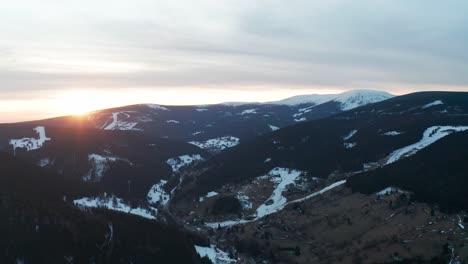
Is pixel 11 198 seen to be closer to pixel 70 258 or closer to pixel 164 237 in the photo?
pixel 70 258

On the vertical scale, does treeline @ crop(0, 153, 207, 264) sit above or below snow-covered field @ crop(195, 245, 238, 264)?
above

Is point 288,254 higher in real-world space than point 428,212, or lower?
lower

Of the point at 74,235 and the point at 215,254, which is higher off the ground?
the point at 74,235

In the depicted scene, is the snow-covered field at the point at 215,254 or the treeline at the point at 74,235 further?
the snow-covered field at the point at 215,254

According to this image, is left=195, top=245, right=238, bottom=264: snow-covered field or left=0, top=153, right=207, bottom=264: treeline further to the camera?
left=195, top=245, right=238, bottom=264: snow-covered field

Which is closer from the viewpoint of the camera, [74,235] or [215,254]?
[74,235]

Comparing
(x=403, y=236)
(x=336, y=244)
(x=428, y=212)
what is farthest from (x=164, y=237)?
(x=428, y=212)

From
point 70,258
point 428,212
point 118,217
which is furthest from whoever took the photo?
point 428,212

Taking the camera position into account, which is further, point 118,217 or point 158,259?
point 118,217
